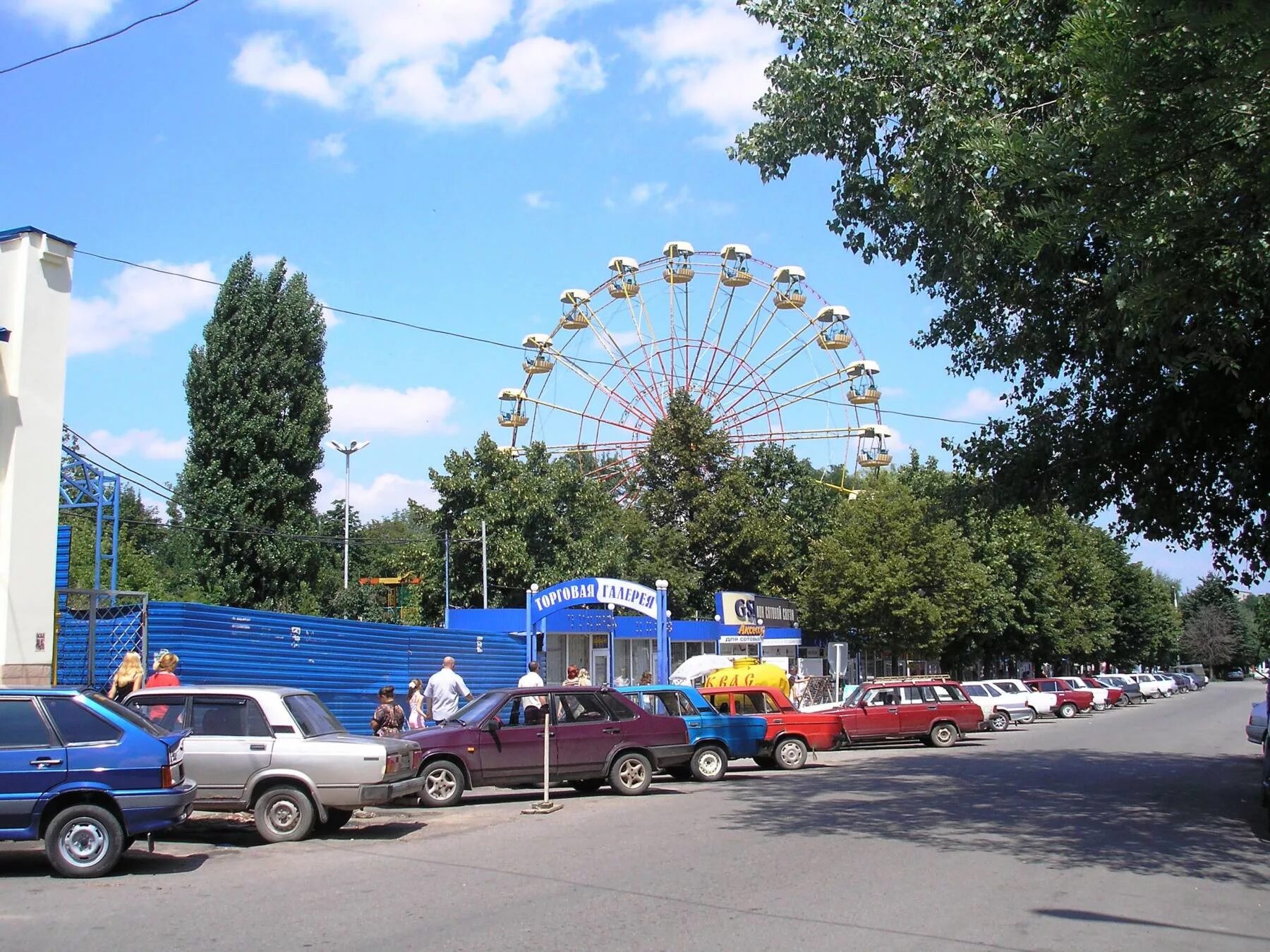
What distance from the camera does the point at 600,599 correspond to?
85.0 ft

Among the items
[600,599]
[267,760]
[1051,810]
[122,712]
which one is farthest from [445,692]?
[1051,810]

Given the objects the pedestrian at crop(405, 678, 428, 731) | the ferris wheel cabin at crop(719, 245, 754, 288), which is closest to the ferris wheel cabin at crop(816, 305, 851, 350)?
the ferris wheel cabin at crop(719, 245, 754, 288)

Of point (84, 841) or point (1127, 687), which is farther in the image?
point (1127, 687)

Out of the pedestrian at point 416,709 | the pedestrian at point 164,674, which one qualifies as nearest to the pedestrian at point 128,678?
the pedestrian at point 164,674

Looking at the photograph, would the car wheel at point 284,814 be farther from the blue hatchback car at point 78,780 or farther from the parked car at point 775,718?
the parked car at point 775,718

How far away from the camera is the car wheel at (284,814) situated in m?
11.7

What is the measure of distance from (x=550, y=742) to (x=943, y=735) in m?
14.2

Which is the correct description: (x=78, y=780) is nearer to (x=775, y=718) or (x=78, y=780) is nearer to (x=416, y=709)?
(x=416, y=709)

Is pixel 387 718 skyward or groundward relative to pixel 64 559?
groundward

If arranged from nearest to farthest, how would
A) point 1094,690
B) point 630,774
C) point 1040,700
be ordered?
point 630,774
point 1040,700
point 1094,690

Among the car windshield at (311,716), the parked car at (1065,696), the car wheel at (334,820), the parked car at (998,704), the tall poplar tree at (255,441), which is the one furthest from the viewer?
the parked car at (1065,696)

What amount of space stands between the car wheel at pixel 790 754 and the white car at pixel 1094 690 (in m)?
27.2

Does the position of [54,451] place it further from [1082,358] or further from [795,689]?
[795,689]

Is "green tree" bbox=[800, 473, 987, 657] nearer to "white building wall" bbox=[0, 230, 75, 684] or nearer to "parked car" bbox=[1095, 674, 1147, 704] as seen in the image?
"parked car" bbox=[1095, 674, 1147, 704]
